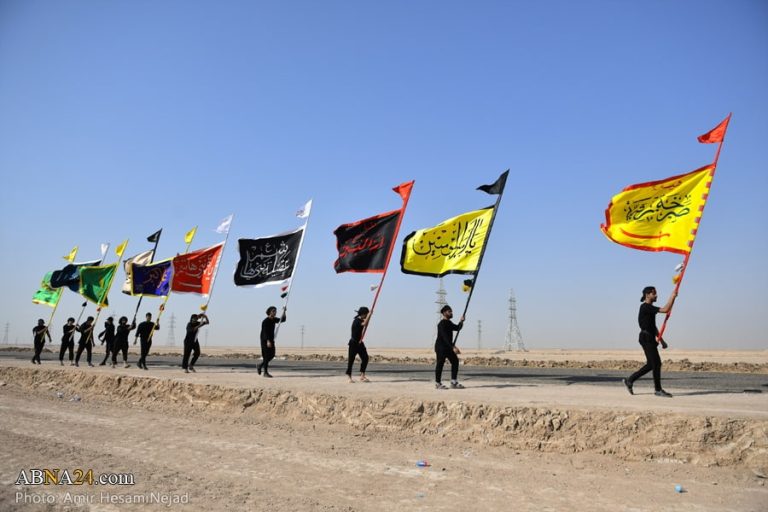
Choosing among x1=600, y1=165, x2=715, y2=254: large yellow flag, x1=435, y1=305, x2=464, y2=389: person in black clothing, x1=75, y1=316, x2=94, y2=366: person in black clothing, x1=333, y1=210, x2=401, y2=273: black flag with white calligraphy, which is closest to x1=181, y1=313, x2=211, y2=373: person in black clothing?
x1=333, y1=210, x2=401, y2=273: black flag with white calligraphy

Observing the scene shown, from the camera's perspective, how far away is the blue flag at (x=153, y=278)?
906 inches

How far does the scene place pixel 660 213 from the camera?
1184cm

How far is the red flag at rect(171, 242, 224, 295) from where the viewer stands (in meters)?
21.6

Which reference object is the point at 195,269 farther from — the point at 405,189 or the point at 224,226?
the point at 405,189

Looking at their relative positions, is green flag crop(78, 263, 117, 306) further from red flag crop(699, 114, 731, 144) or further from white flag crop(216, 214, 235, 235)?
red flag crop(699, 114, 731, 144)

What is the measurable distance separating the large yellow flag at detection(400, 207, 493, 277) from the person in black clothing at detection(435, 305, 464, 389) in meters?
1.97

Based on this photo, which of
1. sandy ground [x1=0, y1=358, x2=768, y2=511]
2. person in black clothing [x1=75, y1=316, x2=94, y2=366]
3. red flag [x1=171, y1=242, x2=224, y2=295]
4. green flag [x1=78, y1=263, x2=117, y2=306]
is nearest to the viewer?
sandy ground [x1=0, y1=358, x2=768, y2=511]

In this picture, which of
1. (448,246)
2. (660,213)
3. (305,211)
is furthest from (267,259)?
(660,213)

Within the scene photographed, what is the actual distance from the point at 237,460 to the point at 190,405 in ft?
20.3

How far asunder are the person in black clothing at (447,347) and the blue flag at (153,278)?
14.8 metres

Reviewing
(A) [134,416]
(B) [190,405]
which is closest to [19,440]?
(A) [134,416]

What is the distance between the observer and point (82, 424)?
995cm

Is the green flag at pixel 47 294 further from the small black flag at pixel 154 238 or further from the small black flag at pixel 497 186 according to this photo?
the small black flag at pixel 497 186

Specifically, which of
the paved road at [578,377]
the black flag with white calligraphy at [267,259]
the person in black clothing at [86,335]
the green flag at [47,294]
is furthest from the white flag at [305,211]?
the green flag at [47,294]
